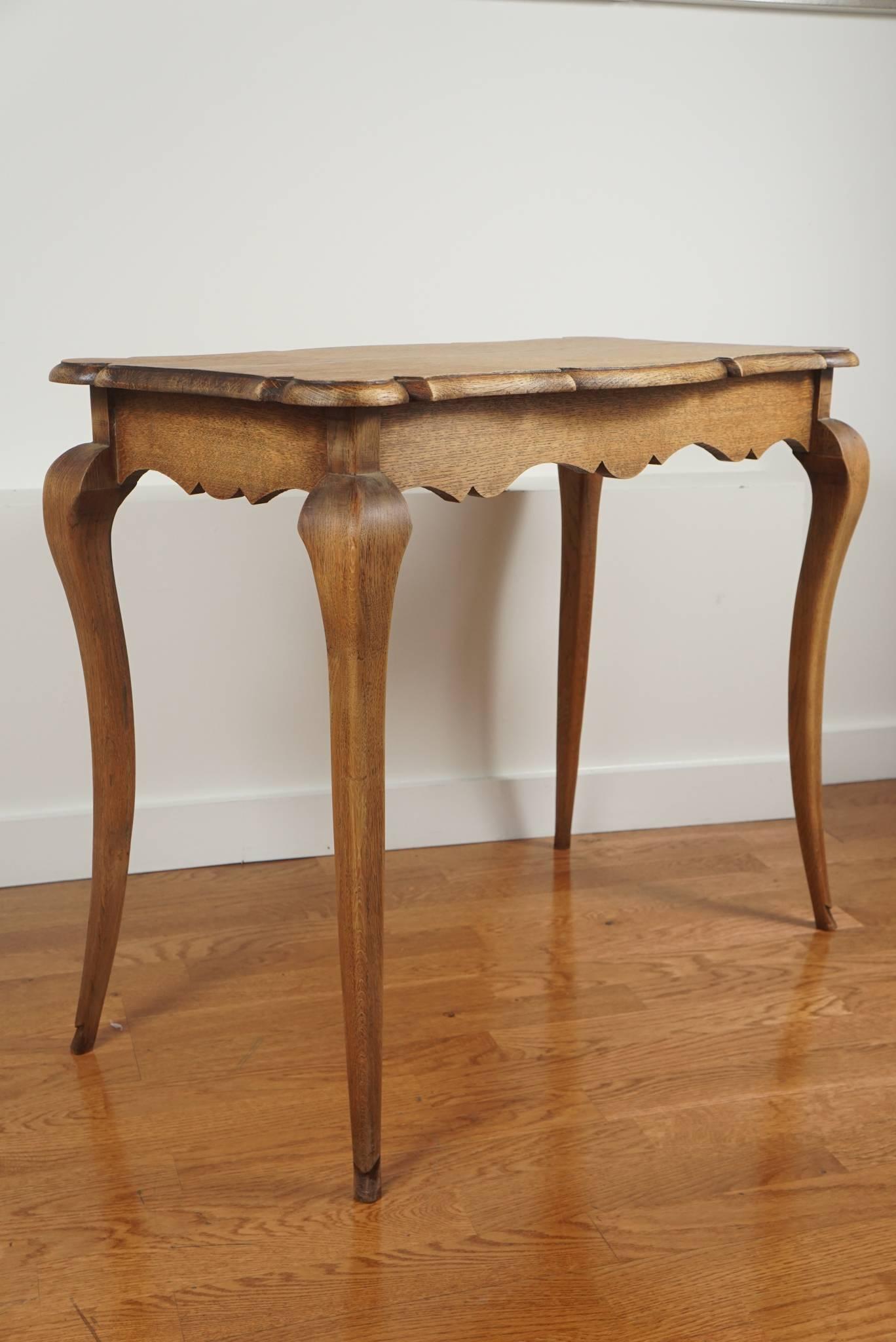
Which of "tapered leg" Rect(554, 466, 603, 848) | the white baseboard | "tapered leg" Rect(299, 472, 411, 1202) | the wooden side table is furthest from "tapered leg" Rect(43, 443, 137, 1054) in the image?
"tapered leg" Rect(554, 466, 603, 848)

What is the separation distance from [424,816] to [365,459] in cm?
95

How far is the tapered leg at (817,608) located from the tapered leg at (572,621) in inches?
11.0

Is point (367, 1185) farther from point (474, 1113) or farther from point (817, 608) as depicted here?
point (817, 608)

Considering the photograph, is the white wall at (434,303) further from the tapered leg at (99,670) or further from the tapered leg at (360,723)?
the tapered leg at (360,723)

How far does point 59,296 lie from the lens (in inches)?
66.9

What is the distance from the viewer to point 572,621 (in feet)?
5.65

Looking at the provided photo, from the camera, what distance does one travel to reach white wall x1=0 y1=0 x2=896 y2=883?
66.6 inches

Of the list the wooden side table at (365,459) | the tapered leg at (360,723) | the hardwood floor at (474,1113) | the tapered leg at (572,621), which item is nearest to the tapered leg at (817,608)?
the wooden side table at (365,459)

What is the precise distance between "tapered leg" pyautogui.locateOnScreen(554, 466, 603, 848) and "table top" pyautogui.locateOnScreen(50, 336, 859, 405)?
0.85 ft

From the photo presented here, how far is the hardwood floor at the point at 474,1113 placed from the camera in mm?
979

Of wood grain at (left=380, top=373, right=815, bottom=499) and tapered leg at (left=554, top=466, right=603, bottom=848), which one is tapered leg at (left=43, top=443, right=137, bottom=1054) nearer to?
wood grain at (left=380, top=373, right=815, bottom=499)

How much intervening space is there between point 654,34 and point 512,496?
0.67m

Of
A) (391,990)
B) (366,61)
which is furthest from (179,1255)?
(366,61)

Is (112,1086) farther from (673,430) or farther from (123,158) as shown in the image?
(123,158)
